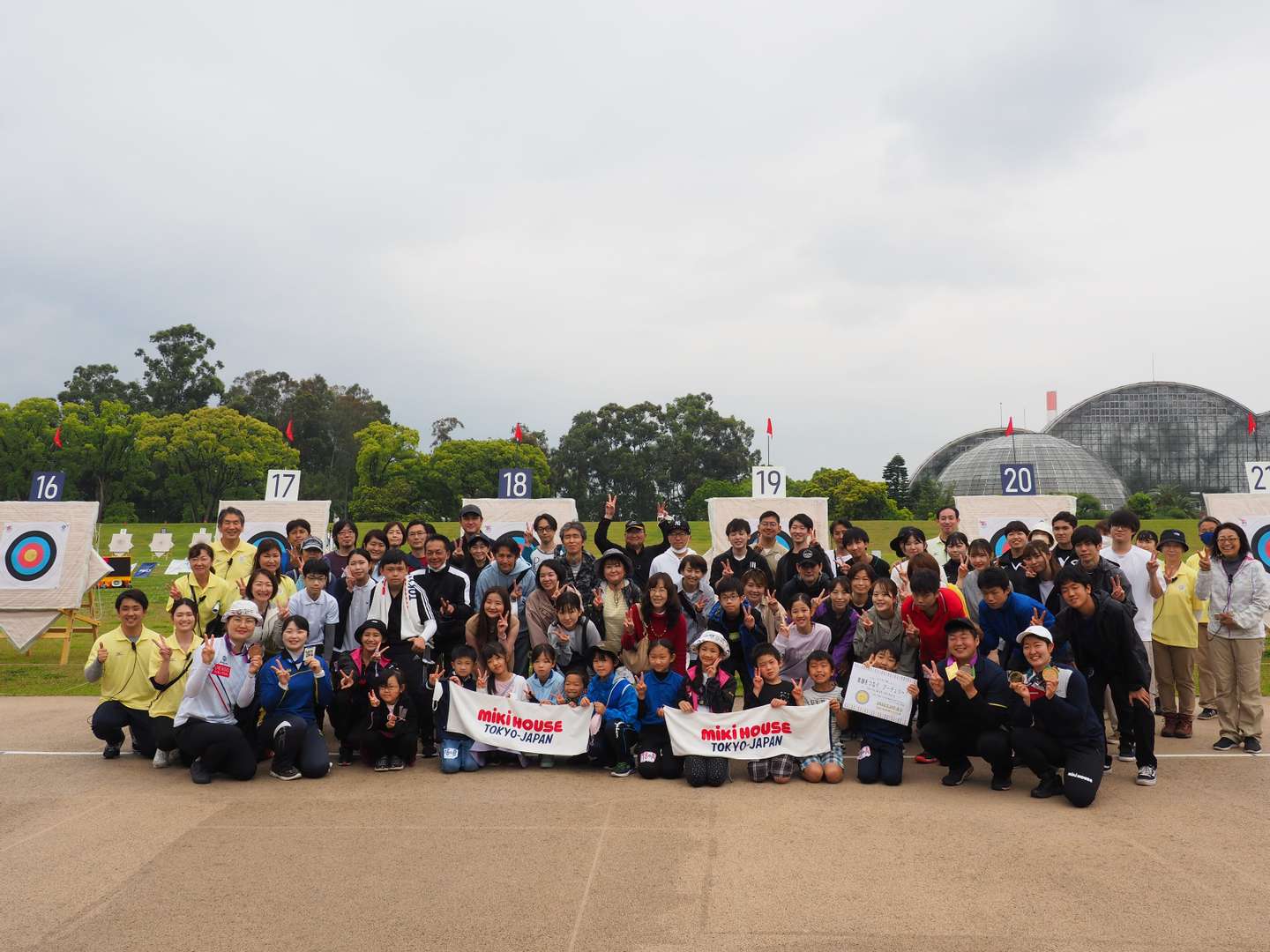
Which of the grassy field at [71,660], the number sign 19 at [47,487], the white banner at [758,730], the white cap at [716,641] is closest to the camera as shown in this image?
the white banner at [758,730]

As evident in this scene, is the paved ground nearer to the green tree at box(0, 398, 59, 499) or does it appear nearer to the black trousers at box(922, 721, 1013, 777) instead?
the black trousers at box(922, 721, 1013, 777)

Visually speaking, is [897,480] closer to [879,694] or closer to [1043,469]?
[1043,469]

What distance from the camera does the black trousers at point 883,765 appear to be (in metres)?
7.23

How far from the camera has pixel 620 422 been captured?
63.5 m

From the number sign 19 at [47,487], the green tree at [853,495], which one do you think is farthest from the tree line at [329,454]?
the number sign 19 at [47,487]

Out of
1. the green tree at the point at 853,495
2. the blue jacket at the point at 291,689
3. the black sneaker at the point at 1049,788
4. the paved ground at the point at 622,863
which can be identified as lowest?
the paved ground at the point at 622,863

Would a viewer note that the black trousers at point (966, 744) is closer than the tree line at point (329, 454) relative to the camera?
Yes

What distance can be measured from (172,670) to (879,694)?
614cm

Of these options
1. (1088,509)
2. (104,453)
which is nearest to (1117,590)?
(1088,509)

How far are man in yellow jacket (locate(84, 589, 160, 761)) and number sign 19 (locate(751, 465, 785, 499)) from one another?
952 centimetres

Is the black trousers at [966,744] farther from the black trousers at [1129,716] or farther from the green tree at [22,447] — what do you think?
the green tree at [22,447]

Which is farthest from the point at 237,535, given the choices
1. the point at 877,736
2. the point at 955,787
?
the point at 955,787

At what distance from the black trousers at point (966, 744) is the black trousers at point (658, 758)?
2.07 meters

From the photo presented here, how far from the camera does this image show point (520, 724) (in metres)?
7.91
